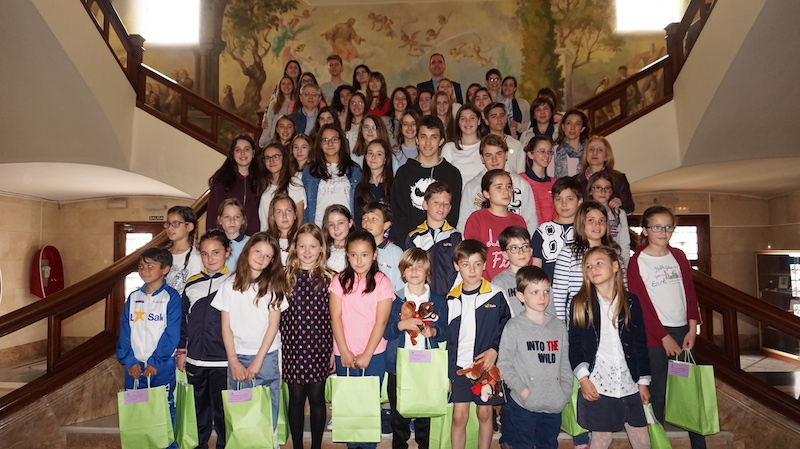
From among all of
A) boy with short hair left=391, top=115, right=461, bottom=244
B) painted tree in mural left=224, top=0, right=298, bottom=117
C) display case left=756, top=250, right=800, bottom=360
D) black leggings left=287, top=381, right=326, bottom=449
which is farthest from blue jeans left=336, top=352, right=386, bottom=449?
painted tree in mural left=224, top=0, right=298, bottom=117

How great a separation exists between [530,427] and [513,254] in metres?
0.98

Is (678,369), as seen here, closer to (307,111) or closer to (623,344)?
(623,344)

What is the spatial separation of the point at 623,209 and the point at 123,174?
642 cm

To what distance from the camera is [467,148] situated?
4.66 metres

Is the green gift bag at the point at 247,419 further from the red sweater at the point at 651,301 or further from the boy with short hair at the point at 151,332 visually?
the red sweater at the point at 651,301

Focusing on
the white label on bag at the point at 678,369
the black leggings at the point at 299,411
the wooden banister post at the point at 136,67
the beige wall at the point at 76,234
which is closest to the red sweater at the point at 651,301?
the white label on bag at the point at 678,369

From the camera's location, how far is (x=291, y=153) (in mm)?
4887

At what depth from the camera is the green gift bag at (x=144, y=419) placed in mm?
3223

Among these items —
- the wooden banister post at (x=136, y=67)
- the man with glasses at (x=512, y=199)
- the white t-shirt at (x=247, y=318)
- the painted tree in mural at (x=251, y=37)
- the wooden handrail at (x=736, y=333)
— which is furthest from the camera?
the painted tree in mural at (x=251, y=37)

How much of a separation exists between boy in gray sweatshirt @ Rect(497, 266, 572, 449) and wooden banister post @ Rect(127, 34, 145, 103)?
20.4ft

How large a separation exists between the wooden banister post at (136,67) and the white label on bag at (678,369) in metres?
6.90

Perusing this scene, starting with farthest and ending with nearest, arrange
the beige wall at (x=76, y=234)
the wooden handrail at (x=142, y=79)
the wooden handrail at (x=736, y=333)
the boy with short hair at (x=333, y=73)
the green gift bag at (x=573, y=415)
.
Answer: the beige wall at (x=76, y=234) < the boy with short hair at (x=333, y=73) < the wooden handrail at (x=142, y=79) < the wooden handrail at (x=736, y=333) < the green gift bag at (x=573, y=415)

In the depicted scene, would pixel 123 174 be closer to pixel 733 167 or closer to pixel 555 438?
pixel 555 438

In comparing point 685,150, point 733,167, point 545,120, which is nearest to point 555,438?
point 545,120
